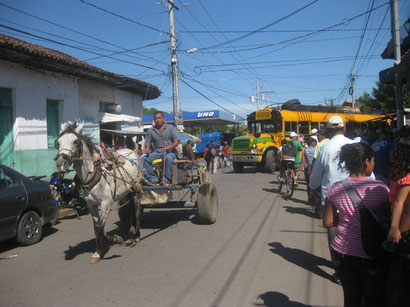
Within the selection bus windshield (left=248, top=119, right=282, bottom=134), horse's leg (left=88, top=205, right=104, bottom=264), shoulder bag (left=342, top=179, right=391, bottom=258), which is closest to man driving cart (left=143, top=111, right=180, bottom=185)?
horse's leg (left=88, top=205, right=104, bottom=264)

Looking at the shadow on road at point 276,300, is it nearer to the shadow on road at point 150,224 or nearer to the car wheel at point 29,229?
the shadow on road at point 150,224

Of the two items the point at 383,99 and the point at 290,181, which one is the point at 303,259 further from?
the point at 383,99

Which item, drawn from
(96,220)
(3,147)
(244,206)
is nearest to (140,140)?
(3,147)

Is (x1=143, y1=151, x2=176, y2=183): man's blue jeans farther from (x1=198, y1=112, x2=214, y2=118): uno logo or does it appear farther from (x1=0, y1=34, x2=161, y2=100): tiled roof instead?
(x1=198, y1=112, x2=214, y2=118): uno logo

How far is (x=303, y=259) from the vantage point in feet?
16.4

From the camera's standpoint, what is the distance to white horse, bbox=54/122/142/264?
4.78 m

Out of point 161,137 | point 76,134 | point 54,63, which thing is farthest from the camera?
point 54,63

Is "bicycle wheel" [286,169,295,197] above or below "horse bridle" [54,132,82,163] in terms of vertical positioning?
below

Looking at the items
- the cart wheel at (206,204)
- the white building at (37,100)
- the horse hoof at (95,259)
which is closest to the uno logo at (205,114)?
the white building at (37,100)

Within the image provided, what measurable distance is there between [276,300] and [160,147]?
151 inches

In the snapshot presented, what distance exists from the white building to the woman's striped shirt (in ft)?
34.8

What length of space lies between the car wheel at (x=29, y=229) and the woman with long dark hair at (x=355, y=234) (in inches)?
217

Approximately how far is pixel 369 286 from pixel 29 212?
5.99 meters

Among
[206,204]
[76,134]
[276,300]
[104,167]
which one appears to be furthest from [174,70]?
[276,300]
